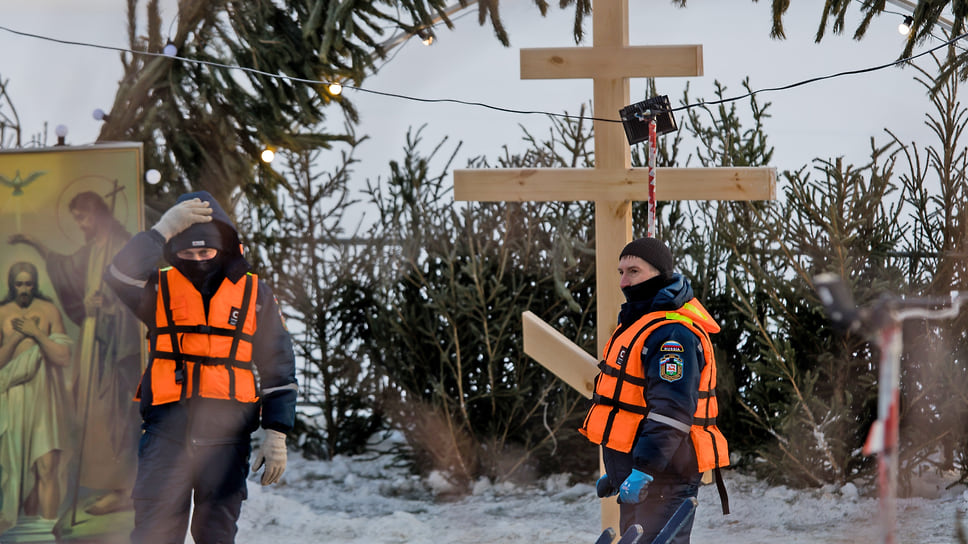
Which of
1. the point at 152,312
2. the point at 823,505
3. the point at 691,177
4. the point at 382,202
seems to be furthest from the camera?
the point at 382,202

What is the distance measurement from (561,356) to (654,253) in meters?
1.09

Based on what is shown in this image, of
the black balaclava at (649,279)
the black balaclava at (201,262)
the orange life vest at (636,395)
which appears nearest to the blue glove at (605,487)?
the orange life vest at (636,395)

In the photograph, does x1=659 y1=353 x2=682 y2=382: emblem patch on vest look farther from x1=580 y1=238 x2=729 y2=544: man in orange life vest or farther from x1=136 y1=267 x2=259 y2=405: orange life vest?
x1=136 y1=267 x2=259 y2=405: orange life vest

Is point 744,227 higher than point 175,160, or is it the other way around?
point 175,160

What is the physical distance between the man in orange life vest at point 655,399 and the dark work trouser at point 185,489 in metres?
1.57

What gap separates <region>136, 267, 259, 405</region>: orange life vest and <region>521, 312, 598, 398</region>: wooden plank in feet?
4.95

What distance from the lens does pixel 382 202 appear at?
8.27m

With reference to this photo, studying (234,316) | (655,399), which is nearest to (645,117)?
(655,399)

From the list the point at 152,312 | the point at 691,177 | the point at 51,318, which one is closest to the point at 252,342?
the point at 152,312

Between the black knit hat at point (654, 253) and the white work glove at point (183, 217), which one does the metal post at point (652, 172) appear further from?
the white work glove at point (183, 217)

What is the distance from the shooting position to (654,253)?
427cm

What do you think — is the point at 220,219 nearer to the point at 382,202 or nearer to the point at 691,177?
the point at 691,177

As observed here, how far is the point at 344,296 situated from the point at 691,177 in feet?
13.0

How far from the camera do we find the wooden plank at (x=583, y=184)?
5.11 m
